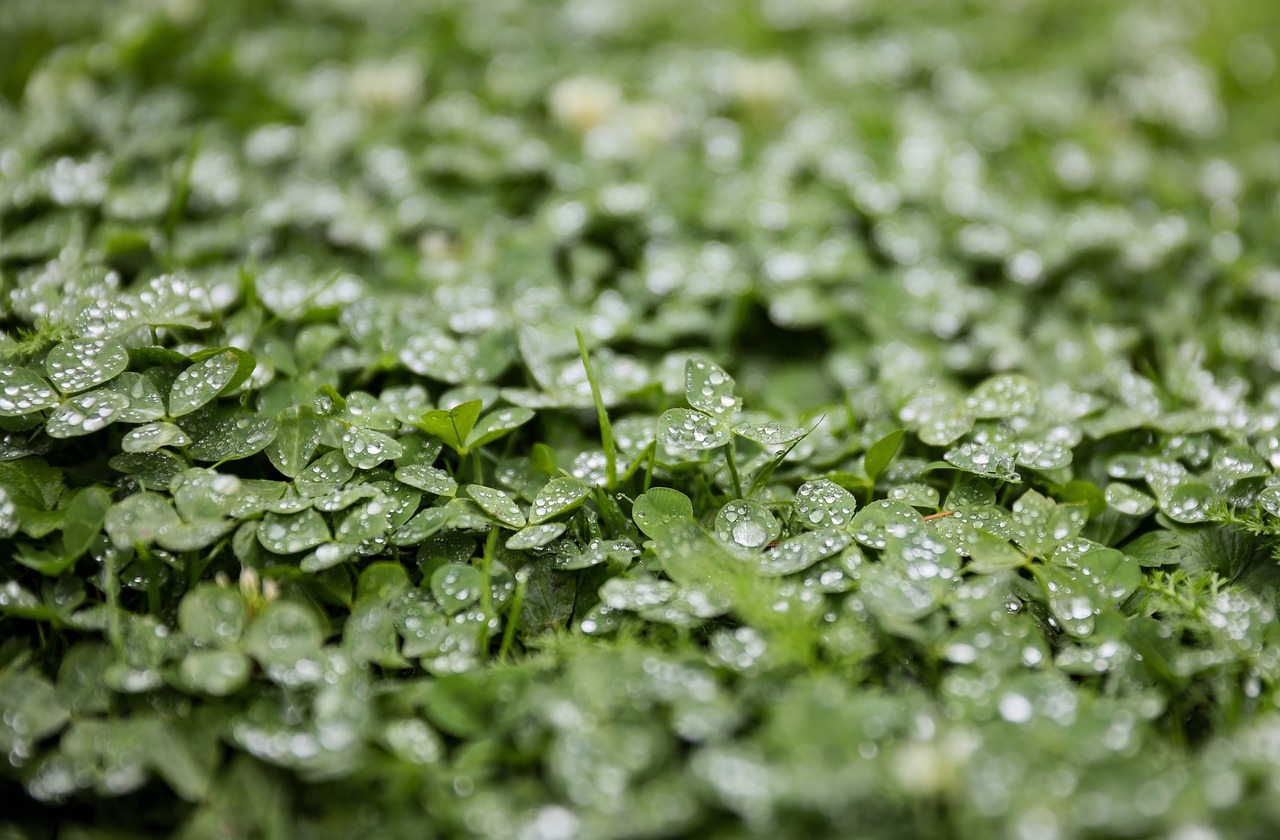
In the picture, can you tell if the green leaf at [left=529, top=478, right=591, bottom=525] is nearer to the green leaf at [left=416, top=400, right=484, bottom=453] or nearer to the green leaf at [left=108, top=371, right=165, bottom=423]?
the green leaf at [left=416, top=400, right=484, bottom=453]

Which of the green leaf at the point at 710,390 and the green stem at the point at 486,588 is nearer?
the green stem at the point at 486,588

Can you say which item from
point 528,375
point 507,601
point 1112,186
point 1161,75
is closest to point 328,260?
point 528,375

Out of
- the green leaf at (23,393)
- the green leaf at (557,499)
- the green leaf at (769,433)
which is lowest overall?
the green leaf at (557,499)

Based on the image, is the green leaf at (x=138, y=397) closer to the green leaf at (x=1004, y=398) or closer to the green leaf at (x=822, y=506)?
the green leaf at (x=822, y=506)

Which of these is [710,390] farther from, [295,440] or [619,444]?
[295,440]

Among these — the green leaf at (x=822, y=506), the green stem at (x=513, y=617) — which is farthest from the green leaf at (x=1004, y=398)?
the green stem at (x=513, y=617)

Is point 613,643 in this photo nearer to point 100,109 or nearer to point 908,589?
point 908,589

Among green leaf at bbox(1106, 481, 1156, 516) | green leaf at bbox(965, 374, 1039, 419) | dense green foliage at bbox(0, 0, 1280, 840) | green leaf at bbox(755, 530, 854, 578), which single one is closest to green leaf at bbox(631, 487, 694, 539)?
dense green foliage at bbox(0, 0, 1280, 840)
